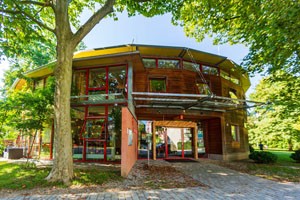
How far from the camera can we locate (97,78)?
11.7 metres

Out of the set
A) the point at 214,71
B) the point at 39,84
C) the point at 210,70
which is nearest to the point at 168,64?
the point at 210,70

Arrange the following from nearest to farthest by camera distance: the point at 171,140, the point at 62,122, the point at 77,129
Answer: the point at 62,122
the point at 77,129
the point at 171,140

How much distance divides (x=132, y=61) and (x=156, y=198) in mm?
7572

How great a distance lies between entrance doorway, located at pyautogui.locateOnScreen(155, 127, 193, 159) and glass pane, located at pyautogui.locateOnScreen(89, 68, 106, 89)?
18.2 ft

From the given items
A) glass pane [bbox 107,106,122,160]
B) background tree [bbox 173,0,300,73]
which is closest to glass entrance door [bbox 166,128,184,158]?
glass pane [bbox 107,106,122,160]

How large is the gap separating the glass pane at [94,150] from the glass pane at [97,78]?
3.46 metres

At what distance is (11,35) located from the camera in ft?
28.5

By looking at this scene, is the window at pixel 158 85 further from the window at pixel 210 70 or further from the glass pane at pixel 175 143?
the glass pane at pixel 175 143

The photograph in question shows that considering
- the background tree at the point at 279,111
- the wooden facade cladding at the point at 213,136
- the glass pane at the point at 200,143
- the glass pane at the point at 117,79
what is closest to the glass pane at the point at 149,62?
the glass pane at the point at 117,79

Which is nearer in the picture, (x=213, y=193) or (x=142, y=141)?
(x=213, y=193)

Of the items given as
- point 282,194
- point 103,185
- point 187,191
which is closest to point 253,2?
point 282,194

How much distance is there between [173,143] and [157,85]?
16.0 ft

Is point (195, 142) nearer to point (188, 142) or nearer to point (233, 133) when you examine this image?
point (188, 142)

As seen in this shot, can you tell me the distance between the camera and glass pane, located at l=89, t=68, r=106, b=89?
1139 cm
